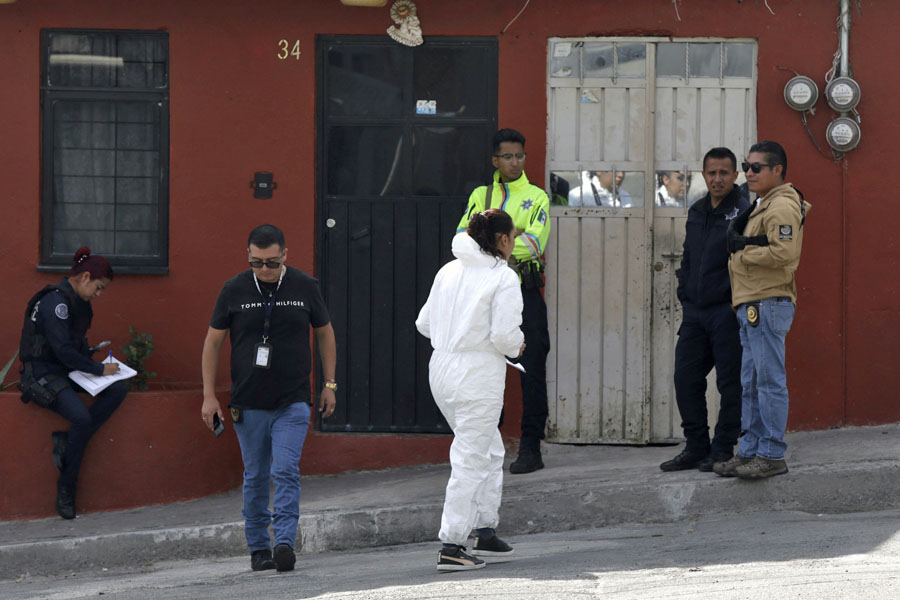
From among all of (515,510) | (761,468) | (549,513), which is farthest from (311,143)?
(761,468)

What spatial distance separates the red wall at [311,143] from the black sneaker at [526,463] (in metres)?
0.73

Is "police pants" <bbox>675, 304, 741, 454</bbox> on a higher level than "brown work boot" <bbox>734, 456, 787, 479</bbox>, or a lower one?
higher

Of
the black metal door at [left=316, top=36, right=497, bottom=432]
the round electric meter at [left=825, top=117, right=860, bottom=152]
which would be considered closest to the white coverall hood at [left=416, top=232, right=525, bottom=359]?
the black metal door at [left=316, top=36, right=497, bottom=432]

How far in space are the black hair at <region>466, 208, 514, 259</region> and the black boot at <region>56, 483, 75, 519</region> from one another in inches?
136

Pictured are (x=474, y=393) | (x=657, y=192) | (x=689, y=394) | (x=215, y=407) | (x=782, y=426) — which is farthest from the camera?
(x=657, y=192)

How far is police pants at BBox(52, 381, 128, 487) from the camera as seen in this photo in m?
8.13

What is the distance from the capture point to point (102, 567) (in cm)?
763

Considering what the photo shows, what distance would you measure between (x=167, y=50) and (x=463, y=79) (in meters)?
2.10

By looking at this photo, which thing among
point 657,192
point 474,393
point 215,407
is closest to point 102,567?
point 215,407

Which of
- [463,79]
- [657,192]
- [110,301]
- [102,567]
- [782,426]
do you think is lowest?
[102,567]

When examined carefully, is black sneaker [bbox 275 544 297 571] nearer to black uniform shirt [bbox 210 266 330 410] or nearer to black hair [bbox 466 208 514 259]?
black uniform shirt [bbox 210 266 330 410]

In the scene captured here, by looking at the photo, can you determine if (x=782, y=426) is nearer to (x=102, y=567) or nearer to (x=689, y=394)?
(x=689, y=394)

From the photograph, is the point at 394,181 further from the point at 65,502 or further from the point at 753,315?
the point at 65,502

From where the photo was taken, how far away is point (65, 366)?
8219 millimetres
